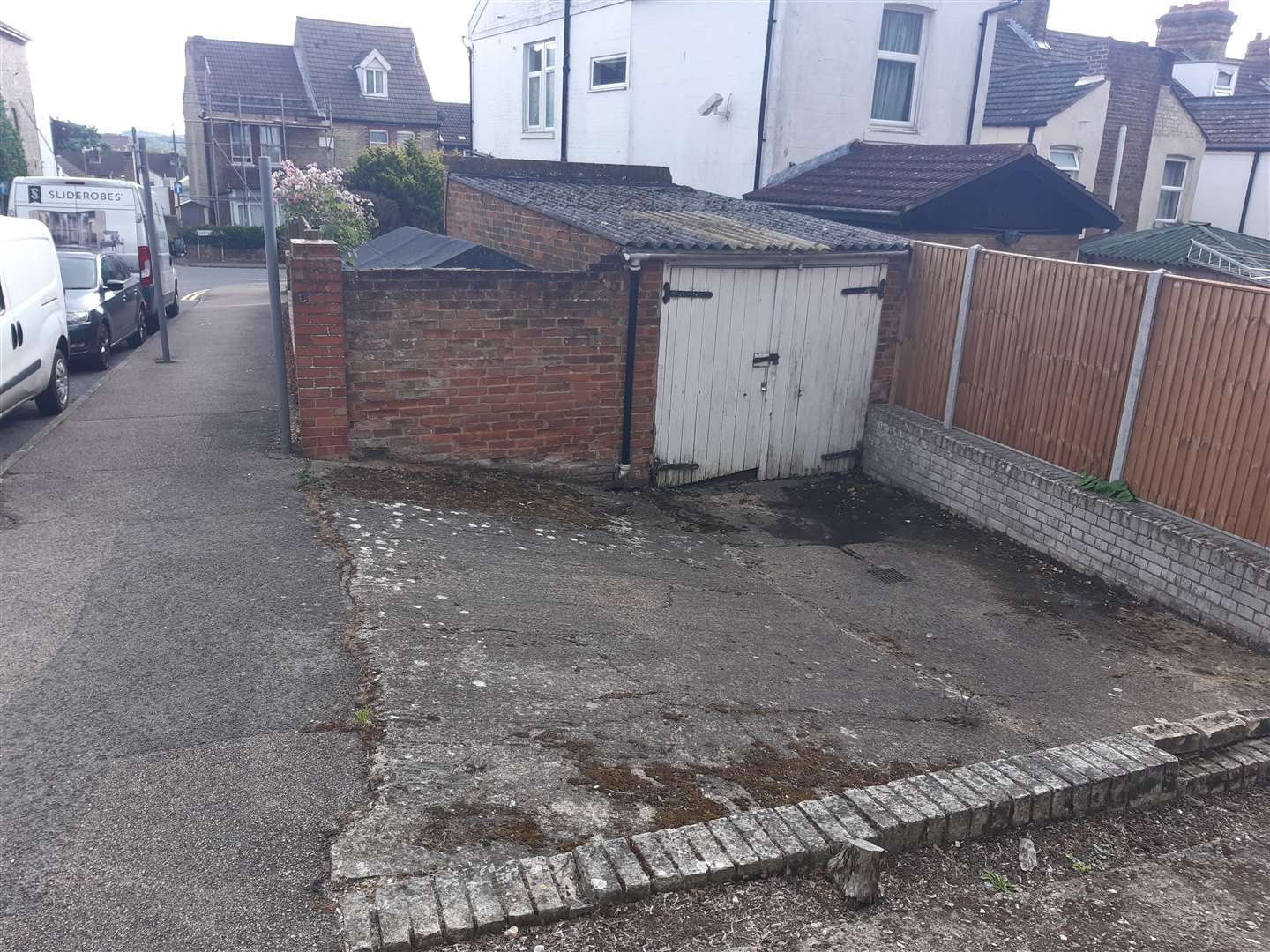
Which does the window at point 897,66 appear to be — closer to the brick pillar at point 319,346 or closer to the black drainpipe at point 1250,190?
the brick pillar at point 319,346

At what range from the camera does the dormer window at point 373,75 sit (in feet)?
141

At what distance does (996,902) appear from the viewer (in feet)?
11.4

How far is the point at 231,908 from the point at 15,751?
1.56 metres

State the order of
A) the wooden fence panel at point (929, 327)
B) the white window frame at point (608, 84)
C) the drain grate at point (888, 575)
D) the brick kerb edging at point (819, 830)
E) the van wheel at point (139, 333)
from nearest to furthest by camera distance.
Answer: the brick kerb edging at point (819, 830) → the drain grate at point (888, 575) → the wooden fence panel at point (929, 327) → the van wheel at point (139, 333) → the white window frame at point (608, 84)

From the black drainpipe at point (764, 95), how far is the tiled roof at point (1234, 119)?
15.3m

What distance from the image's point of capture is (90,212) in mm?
16047

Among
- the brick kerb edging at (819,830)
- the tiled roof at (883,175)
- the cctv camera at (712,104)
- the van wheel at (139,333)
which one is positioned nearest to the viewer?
the brick kerb edging at (819,830)

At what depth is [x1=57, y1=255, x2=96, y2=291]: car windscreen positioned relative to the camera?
45.7 ft

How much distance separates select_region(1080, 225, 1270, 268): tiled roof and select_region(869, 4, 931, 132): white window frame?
166 inches

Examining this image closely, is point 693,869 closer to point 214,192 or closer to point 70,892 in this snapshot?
point 70,892

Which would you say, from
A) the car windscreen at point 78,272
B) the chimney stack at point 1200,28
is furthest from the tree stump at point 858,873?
the chimney stack at point 1200,28

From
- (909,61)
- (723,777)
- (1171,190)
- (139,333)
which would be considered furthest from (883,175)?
(1171,190)

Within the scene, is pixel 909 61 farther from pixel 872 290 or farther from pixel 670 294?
pixel 670 294

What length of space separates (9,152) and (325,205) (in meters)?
11.2
